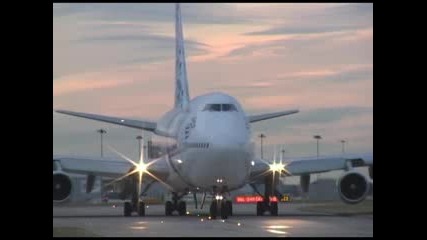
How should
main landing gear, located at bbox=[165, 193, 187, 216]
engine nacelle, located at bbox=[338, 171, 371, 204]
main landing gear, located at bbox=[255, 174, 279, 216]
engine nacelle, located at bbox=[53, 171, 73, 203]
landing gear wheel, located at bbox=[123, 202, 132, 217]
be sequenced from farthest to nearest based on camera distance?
main landing gear, located at bbox=[165, 193, 187, 216] → engine nacelle, located at bbox=[338, 171, 371, 204] → main landing gear, located at bbox=[255, 174, 279, 216] → landing gear wheel, located at bbox=[123, 202, 132, 217] → engine nacelle, located at bbox=[53, 171, 73, 203]

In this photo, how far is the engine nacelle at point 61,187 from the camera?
52438 mm

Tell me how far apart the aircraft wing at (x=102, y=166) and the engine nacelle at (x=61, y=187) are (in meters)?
1.43

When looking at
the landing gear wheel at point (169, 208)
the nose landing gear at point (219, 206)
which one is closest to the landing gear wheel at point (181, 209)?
the landing gear wheel at point (169, 208)

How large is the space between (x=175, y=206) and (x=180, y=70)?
9.57 meters

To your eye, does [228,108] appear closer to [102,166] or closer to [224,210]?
[224,210]

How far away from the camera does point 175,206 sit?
5569 centimetres

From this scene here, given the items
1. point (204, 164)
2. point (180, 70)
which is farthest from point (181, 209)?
point (180, 70)

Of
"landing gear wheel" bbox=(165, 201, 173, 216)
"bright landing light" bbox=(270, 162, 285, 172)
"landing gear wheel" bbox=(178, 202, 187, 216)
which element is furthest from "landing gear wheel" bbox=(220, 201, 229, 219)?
"landing gear wheel" bbox=(165, 201, 173, 216)

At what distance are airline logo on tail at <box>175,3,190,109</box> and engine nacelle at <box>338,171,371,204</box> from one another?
9760mm

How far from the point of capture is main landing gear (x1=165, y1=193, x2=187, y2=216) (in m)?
55.2

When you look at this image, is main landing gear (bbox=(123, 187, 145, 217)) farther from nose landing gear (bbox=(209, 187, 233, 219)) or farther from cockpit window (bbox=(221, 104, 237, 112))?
cockpit window (bbox=(221, 104, 237, 112))
